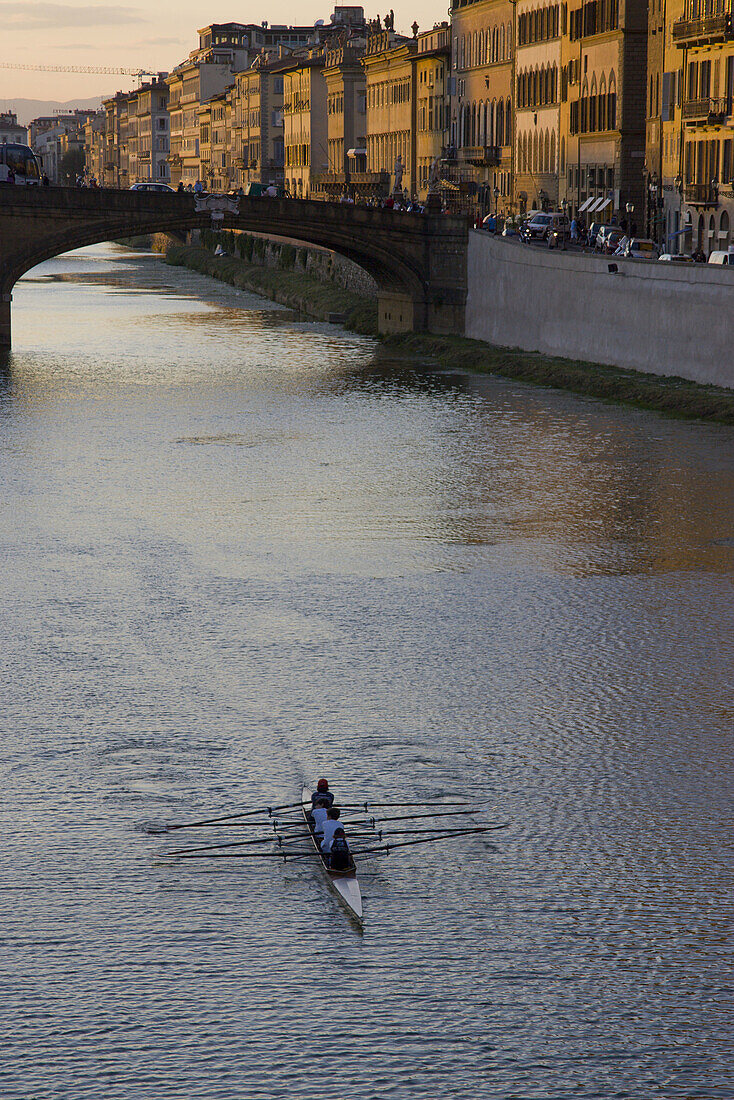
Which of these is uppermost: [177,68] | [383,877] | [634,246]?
[177,68]

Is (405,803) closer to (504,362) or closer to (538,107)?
(504,362)

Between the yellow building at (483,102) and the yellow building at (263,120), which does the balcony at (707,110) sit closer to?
the yellow building at (483,102)

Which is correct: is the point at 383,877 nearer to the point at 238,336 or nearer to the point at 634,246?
the point at 634,246

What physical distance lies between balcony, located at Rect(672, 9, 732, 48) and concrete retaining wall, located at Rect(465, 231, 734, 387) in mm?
8910

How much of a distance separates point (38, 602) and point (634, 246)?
28.4 m

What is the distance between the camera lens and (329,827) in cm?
1314

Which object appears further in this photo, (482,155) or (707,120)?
(482,155)

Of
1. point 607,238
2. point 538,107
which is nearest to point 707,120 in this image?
point 607,238

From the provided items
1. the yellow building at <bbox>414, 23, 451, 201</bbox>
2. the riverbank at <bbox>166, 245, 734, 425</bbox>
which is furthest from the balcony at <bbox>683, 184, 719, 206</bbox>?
the yellow building at <bbox>414, 23, 451, 201</bbox>

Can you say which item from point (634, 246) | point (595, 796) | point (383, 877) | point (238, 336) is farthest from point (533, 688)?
point (238, 336)

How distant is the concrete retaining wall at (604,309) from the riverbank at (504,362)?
1.44 ft

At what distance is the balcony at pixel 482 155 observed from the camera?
238 feet

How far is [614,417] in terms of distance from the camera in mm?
36938

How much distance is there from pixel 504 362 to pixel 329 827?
34038 mm
